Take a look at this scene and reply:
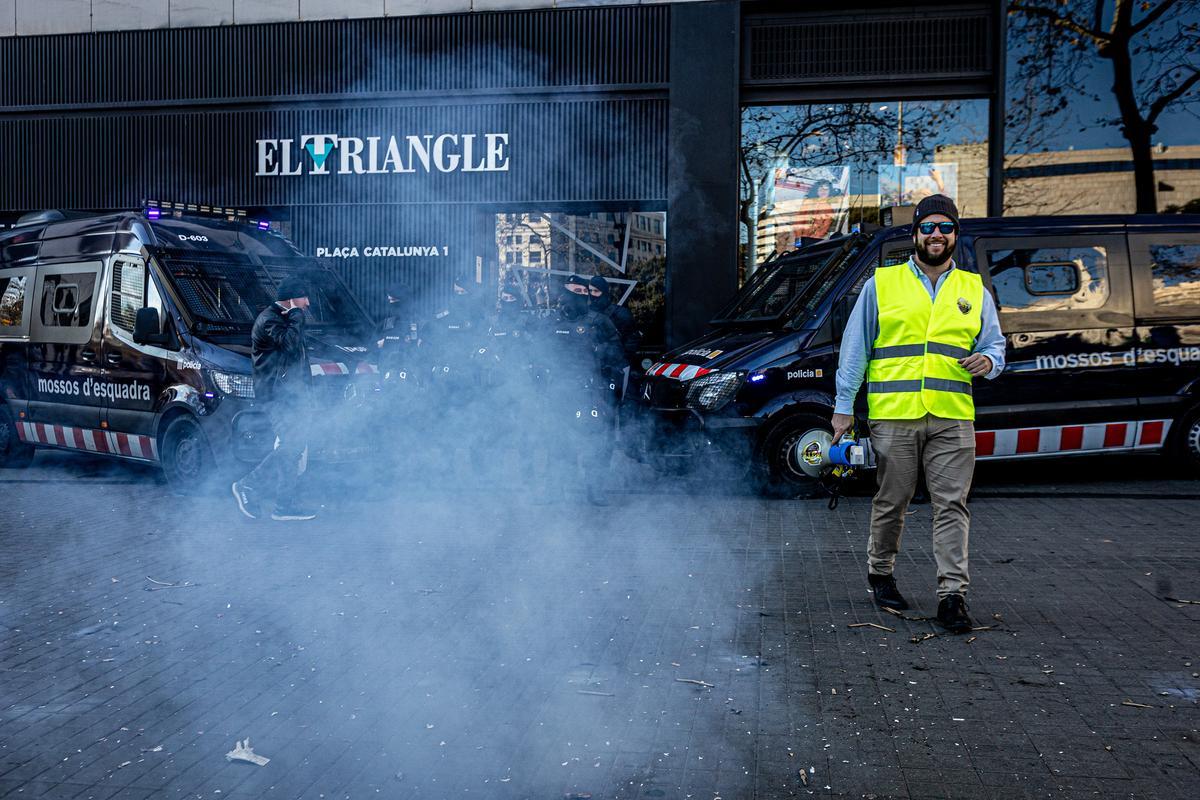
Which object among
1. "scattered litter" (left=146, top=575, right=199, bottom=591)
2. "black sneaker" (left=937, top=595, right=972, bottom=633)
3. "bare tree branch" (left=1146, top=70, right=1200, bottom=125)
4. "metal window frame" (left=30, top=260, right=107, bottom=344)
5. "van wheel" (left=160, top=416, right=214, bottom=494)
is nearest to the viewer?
"black sneaker" (left=937, top=595, right=972, bottom=633)

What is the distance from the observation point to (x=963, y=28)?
487 inches

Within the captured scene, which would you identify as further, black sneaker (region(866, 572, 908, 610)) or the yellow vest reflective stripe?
black sneaker (region(866, 572, 908, 610))

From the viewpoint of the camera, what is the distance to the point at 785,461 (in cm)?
830

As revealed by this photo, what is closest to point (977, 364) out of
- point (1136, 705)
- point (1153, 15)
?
point (1136, 705)

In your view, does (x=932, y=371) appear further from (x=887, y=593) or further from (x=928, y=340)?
(x=887, y=593)

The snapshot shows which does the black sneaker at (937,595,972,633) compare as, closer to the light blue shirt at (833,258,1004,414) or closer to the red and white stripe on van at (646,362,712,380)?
the light blue shirt at (833,258,1004,414)

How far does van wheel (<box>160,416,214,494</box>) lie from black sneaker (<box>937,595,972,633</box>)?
5566 millimetres

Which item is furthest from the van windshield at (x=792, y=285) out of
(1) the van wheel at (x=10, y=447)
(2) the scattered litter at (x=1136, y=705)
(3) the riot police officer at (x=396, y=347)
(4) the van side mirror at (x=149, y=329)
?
(1) the van wheel at (x=10, y=447)

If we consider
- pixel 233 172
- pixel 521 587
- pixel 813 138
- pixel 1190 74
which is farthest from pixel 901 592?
pixel 233 172

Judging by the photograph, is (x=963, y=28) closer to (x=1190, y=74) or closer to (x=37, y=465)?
(x=1190, y=74)

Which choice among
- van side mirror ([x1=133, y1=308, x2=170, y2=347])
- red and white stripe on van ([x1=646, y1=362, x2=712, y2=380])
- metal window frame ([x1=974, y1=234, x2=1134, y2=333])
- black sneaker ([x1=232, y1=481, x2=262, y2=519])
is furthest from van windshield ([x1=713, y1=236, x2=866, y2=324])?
van side mirror ([x1=133, y1=308, x2=170, y2=347])

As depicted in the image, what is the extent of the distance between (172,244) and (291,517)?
8.98 ft

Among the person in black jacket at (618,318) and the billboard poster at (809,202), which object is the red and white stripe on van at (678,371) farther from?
the billboard poster at (809,202)

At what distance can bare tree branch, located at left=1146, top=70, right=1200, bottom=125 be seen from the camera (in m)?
11.9
